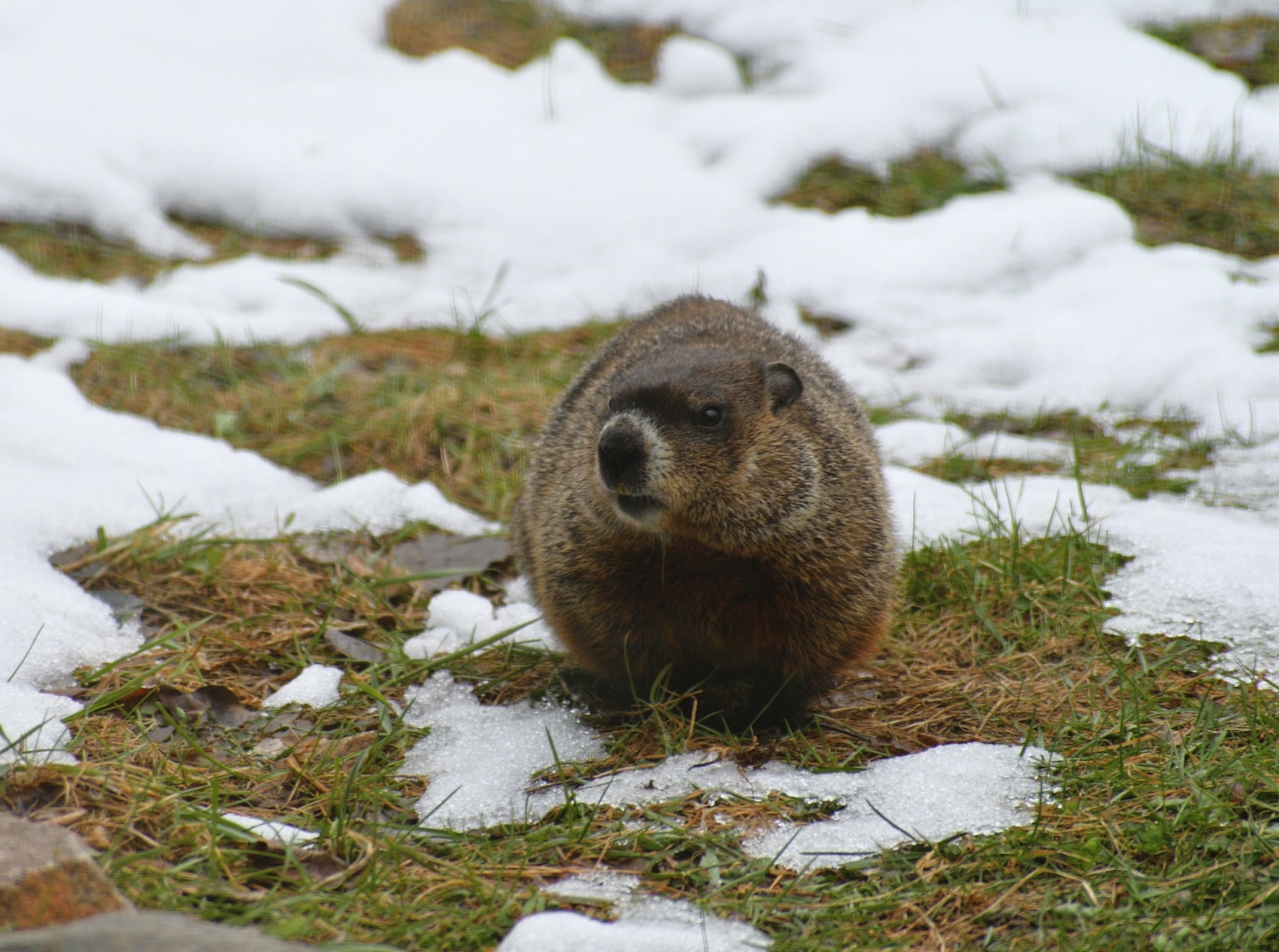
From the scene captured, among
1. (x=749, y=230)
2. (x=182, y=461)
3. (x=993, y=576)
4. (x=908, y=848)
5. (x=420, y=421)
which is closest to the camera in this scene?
(x=908, y=848)

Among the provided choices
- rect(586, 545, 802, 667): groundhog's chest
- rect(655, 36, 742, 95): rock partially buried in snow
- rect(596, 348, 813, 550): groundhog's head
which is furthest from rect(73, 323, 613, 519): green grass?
rect(655, 36, 742, 95): rock partially buried in snow

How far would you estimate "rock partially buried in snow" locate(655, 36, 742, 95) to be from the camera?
9.83 m

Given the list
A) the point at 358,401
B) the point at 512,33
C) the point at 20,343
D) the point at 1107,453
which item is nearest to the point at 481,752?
the point at 358,401

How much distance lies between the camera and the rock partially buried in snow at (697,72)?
32.2ft

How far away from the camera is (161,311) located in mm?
6957

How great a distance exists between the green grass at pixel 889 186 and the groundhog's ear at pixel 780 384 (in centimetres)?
509

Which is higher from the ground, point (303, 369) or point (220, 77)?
point (220, 77)

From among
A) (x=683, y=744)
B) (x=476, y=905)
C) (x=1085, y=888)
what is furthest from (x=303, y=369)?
(x=1085, y=888)

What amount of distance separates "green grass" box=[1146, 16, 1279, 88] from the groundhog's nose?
26.4 ft

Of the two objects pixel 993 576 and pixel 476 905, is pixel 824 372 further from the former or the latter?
pixel 476 905

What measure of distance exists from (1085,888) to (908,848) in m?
0.45

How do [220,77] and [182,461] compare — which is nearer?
[182,461]

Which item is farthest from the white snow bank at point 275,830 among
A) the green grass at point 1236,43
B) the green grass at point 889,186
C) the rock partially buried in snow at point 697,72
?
the green grass at point 1236,43

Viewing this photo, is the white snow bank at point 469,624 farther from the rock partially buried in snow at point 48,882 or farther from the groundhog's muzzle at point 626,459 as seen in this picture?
the rock partially buried in snow at point 48,882
